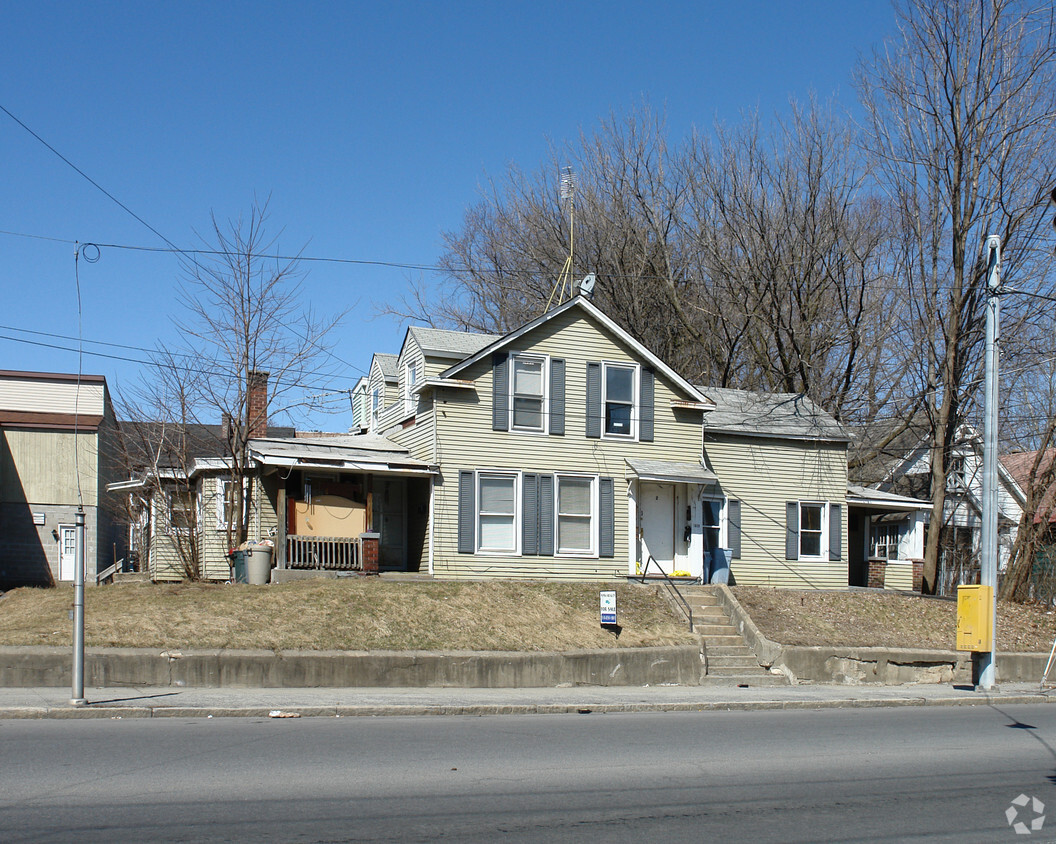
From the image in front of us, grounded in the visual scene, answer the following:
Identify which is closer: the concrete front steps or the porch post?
the concrete front steps

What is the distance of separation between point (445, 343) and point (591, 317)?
3.82m

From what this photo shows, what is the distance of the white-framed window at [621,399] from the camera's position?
2495cm

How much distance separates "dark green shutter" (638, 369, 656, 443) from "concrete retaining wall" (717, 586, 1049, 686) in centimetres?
475

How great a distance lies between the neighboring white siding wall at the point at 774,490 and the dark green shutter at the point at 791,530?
0.42ft

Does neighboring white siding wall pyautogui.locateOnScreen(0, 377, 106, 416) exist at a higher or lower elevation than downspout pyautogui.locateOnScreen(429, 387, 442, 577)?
higher

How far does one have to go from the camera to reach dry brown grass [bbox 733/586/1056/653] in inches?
853

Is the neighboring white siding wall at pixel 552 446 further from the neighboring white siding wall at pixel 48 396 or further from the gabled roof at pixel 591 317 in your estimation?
the neighboring white siding wall at pixel 48 396

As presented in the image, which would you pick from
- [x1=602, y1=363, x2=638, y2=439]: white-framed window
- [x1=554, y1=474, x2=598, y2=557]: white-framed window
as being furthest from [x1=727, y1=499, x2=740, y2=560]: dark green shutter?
[x1=554, y1=474, x2=598, y2=557]: white-framed window

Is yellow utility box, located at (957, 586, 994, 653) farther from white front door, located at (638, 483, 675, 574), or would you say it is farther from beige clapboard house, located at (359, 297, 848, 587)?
white front door, located at (638, 483, 675, 574)

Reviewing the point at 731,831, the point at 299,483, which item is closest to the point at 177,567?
the point at 299,483

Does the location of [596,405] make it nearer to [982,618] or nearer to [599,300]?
[982,618]

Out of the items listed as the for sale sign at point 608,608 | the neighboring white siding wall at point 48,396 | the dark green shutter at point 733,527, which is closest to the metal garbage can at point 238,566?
the for sale sign at point 608,608

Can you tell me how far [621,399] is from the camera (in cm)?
2514

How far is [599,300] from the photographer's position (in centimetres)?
4009
